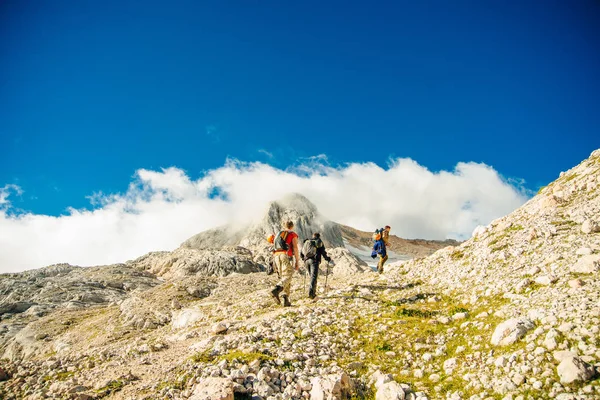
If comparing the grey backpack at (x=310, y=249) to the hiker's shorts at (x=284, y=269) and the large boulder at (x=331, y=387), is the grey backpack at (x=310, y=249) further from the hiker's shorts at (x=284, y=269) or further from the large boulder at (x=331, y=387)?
the large boulder at (x=331, y=387)

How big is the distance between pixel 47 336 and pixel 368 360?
3027cm

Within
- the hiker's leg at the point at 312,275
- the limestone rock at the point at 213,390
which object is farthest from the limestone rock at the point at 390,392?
the hiker's leg at the point at 312,275

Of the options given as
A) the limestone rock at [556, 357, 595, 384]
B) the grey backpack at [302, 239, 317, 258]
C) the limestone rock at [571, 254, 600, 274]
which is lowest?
the limestone rock at [556, 357, 595, 384]

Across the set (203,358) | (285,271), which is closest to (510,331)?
(203,358)

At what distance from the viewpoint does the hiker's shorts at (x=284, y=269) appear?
52.2ft

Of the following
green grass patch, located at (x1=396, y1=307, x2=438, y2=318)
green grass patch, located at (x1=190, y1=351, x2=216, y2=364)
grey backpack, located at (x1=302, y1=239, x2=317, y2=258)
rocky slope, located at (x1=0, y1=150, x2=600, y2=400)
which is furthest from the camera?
grey backpack, located at (x1=302, y1=239, x2=317, y2=258)

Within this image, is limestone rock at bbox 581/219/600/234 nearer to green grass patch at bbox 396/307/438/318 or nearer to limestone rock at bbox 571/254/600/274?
limestone rock at bbox 571/254/600/274

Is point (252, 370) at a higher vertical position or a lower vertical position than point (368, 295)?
lower

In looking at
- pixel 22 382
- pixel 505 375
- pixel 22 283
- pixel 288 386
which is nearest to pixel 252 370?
pixel 288 386

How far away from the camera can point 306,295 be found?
18703 mm

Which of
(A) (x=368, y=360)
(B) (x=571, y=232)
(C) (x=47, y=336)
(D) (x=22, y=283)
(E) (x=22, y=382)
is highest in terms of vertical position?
(D) (x=22, y=283)

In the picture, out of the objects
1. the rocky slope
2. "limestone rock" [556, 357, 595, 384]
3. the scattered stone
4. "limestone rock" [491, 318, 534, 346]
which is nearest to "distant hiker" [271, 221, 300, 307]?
the rocky slope

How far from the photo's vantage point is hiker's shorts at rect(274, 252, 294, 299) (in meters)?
15.9

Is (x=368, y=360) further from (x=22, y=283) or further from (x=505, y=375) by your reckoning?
(x=22, y=283)
